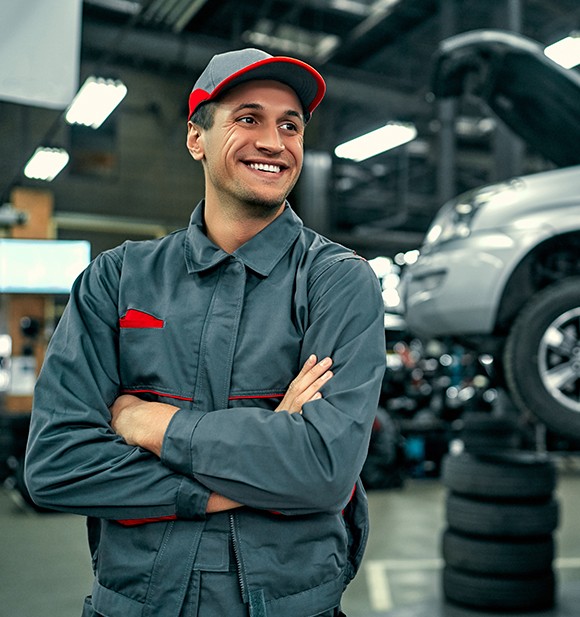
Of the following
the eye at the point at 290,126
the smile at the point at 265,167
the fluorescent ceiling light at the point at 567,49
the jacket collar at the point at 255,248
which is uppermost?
the fluorescent ceiling light at the point at 567,49

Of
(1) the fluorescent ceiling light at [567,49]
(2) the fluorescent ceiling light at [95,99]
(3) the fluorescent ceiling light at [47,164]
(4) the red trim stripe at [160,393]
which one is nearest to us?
(4) the red trim stripe at [160,393]

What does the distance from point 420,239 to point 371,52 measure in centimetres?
791

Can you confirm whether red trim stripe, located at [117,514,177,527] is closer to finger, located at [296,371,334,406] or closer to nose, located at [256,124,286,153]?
finger, located at [296,371,334,406]

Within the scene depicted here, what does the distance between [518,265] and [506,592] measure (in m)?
1.89

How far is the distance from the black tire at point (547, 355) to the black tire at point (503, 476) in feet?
2.10

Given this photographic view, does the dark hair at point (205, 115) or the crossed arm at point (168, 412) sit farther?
the dark hair at point (205, 115)

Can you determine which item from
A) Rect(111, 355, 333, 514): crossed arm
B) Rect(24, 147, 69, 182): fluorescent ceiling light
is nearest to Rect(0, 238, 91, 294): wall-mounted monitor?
Rect(24, 147, 69, 182): fluorescent ceiling light

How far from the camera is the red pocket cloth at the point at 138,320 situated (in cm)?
147

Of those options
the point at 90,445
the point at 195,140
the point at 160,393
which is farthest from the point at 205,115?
the point at 90,445

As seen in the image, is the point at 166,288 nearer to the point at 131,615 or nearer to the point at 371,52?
the point at 131,615

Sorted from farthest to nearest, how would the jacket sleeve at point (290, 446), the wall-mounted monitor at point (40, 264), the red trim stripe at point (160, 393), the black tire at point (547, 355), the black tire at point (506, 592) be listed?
the wall-mounted monitor at point (40, 264) < the black tire at point (506, 592) < the black tire at point (547, 355) < the red trim stripe at point (160, 393) < the jacket sleeve at point (290, 446)

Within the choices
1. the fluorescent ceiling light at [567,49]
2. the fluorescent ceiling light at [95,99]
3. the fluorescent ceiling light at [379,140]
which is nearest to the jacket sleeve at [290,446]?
the fluorescent ceiling light at [567,49]

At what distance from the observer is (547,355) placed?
3.76 metres

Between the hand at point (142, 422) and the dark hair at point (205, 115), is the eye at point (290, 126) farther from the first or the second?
the hand at point (142, 422)
